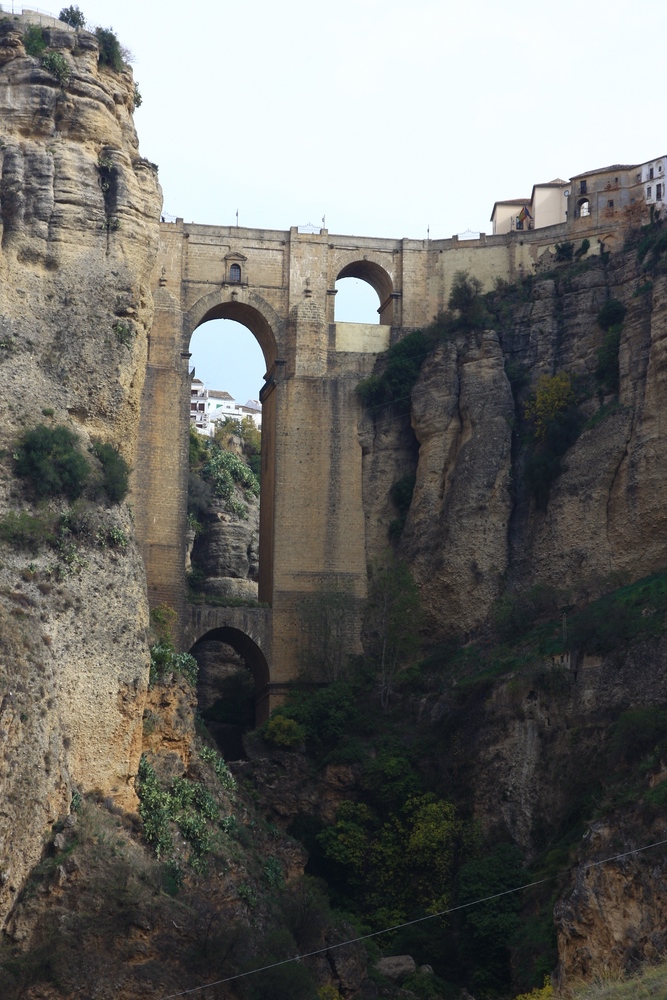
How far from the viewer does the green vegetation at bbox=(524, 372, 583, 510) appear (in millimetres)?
48656

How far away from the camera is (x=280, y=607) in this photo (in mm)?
50562

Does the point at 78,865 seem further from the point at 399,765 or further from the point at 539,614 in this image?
the point at 539,614

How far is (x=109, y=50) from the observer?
41656 millimetres

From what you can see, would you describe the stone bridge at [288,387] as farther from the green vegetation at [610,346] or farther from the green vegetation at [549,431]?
the green vegetation at [549,431]

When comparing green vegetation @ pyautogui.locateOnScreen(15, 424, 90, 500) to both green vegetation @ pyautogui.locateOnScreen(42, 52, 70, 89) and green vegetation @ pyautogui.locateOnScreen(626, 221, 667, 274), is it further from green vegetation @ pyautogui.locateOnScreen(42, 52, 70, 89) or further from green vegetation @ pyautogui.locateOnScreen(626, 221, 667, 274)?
green vegetation @ pyautogui.locateOnScreen(626, 221, 667, 274)

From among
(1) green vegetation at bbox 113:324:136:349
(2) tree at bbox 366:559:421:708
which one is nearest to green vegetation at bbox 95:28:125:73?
(1) green vegetation at bbox 113:324:136:349

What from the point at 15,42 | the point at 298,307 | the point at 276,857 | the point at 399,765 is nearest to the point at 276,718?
the point at 399,765

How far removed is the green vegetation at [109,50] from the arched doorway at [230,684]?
16.5 meters

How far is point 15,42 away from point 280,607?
1782cm

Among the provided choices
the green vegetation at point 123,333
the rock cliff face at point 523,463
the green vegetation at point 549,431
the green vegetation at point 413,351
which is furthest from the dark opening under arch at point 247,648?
the green vegetation at point 123,333

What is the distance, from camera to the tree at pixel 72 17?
43.0 meters

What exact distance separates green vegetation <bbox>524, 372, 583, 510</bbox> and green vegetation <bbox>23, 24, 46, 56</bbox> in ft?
56.7

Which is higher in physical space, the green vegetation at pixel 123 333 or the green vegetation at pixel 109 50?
the green vegetation at pixel 109 50

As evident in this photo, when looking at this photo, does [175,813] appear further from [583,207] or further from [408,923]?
[583,207]
